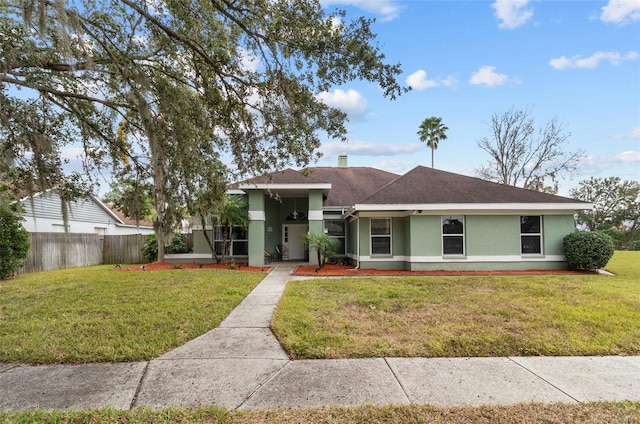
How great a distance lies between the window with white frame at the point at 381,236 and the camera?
1356cm

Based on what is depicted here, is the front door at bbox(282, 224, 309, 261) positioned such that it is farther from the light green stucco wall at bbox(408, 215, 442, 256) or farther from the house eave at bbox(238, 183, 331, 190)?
the light green stucco wall at bbox(408, 215, 442, 256)

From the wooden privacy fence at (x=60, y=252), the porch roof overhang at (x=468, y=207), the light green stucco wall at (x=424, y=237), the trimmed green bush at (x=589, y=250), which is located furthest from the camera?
the wooden privacy fence at (x=60, y=252)

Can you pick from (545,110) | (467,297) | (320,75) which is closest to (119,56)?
(320,75)

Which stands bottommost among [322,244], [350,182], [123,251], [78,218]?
[123,251]

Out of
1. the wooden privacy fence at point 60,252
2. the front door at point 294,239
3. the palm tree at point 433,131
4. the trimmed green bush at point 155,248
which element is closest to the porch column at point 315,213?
the front door at point 294,239

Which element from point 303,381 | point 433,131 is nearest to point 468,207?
point 303,381

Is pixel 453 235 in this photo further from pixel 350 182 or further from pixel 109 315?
pixel 109 315

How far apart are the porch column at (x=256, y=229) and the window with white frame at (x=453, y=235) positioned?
7.12 m

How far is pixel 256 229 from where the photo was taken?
14.2 meters

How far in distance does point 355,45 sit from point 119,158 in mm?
6114

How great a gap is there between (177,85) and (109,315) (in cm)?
479

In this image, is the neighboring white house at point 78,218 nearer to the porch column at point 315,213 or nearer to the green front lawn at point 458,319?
the porch column at point 315,213

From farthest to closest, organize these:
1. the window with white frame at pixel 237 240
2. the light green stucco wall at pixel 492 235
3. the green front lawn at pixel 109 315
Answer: the window with white frame at pixel 237 240
the light green stucco wall at pixel 492 235
the green front lawn at pixel 109 315

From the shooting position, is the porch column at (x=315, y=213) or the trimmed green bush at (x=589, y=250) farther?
the porch column at (x=315, y=213)
